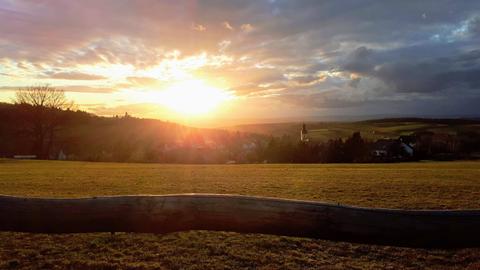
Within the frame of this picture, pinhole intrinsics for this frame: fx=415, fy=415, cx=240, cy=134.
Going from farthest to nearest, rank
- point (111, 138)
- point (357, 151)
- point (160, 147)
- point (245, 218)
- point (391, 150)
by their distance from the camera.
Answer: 1. point (111, 138)
2. point (160, 147)
3. point (391, 150)
4. point (357, 151)
5. point (245, 218)

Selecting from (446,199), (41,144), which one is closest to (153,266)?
(446,199)

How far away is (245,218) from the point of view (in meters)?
3.97

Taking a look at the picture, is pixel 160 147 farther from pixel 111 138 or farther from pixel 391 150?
pixel 391 150

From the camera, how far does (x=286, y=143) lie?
243 feet

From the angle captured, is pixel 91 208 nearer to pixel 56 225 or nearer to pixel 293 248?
pixel 56 225

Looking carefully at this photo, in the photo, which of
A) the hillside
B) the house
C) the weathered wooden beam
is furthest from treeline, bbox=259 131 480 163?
the weathered wooden beam

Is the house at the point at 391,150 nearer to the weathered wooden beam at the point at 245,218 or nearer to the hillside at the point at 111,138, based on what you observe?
the hillside at the point at 111,138

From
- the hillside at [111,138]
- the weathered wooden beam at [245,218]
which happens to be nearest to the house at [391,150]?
the hillside at [111,138]

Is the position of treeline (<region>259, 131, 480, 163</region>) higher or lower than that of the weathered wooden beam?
lower

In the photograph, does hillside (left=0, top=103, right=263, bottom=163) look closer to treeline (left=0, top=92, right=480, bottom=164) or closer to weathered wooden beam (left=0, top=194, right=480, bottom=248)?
treeline (left=0, top=92, right=480, bottom=164)

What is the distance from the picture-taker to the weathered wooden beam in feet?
12.2

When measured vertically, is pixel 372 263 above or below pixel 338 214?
below

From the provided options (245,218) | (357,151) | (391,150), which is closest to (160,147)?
(357,151)

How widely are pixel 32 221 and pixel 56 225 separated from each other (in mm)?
233
